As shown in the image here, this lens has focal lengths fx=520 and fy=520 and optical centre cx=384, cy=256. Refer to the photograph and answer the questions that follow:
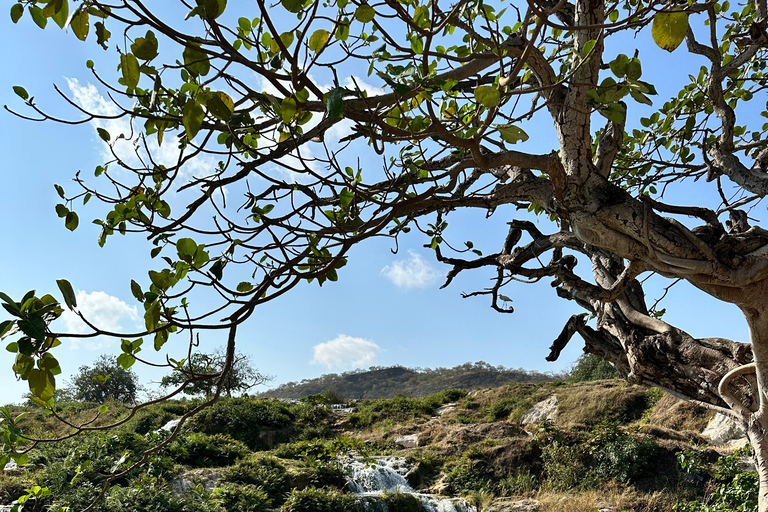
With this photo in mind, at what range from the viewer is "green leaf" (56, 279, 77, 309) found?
1280 mm

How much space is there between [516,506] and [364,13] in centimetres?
966

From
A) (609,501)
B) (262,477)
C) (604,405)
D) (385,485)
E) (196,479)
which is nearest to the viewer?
(196,479)

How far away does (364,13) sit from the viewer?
1.35 metres

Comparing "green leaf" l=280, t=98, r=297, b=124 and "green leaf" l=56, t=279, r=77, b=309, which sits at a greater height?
"green leaf" l=280, t=98, r=297, b=124

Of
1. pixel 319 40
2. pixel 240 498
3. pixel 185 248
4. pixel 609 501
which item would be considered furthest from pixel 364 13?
pixel 609 501

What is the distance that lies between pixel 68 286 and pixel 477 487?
10726 mm

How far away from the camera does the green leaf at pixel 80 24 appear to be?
1154mm

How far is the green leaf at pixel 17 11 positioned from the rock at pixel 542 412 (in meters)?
15.9

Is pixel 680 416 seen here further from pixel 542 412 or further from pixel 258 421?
pixel 258 421

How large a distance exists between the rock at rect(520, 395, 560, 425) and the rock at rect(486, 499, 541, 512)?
6118mm

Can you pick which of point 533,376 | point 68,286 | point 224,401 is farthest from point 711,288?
point 533,376

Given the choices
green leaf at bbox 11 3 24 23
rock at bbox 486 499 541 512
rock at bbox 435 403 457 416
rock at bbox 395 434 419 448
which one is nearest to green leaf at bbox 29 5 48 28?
green leaf at bbox 11 3 24 23

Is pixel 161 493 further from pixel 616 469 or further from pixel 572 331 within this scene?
pixel 616 469

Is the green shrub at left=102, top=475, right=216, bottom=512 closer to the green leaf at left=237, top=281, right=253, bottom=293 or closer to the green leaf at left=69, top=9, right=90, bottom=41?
the green leaf at left=237, top=281, right=253, bottom=293
